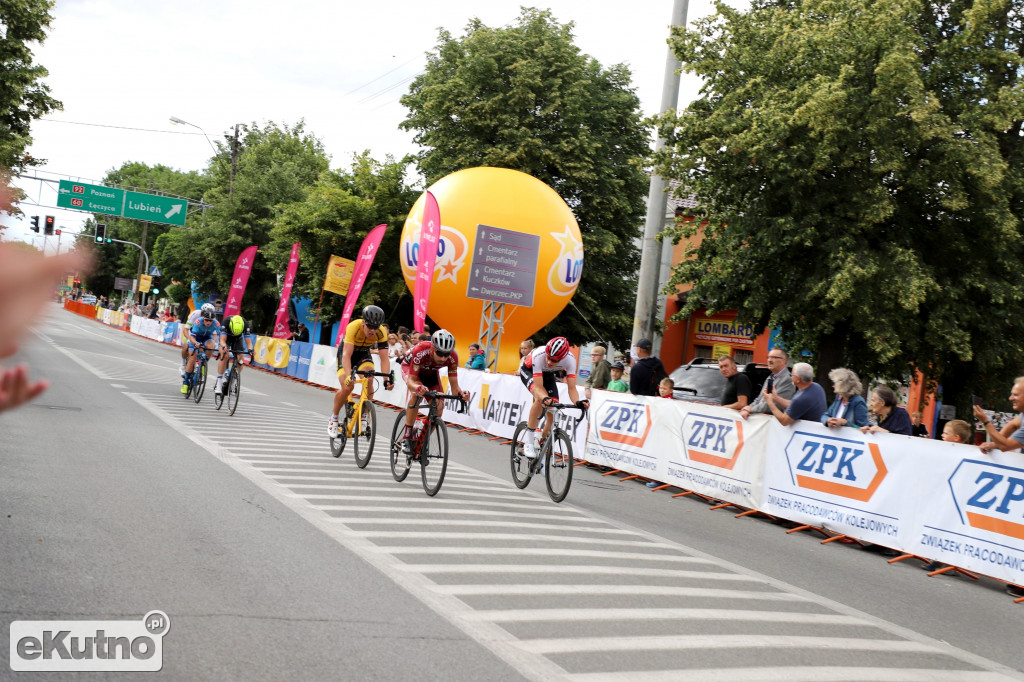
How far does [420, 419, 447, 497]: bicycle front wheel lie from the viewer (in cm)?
955

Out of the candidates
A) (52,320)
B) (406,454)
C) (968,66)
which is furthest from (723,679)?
(968,66)

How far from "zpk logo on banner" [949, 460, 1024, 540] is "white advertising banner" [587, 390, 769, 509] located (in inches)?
106

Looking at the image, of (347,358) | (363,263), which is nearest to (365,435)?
(347,358)

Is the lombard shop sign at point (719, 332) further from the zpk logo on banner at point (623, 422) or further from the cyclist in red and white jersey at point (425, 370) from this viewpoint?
the cyclist in red and white jersey at point (425, 370)

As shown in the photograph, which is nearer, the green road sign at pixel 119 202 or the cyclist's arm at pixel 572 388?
the cyclist's arm at pixel 572 388

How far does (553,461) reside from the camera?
10438mm

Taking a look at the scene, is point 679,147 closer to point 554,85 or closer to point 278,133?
point 554,85

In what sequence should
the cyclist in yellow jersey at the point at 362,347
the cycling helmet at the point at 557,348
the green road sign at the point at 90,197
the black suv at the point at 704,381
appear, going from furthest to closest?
the green road sign at the point at 90,197 < the black suv at the point at 704,381 < the cyclist in yellow jersey at the point at 362,347 < the cycling helmet at the point at 557,348

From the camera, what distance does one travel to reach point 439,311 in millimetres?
26438

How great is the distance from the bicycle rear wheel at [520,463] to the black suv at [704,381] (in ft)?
17.3

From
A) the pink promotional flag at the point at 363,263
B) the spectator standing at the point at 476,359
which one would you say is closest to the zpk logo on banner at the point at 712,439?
the spectator standing at the point at 476,359

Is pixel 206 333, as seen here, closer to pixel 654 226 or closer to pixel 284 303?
pixel 654 226

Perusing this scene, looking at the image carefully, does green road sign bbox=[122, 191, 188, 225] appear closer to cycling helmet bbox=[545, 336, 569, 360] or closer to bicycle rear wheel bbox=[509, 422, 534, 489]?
bicycle rear wheel bbox=[509, 422, 534, 489]

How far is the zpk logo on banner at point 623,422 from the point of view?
13.5 m
